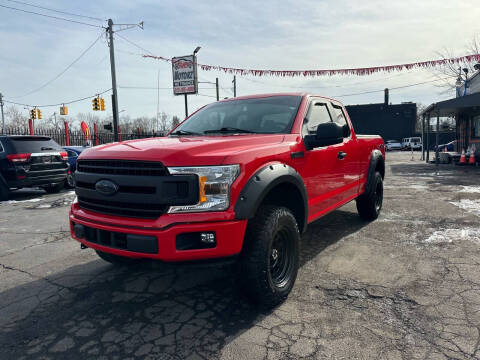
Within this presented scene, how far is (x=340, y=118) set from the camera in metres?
4.90

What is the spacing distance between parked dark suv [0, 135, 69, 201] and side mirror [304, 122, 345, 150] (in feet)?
26.3

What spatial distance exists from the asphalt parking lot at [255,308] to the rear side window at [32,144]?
15.7 feet

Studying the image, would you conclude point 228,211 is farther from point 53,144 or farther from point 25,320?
point 53,144

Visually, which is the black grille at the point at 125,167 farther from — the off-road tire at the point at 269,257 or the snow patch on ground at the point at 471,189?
the snow patch on ground at the point at 471,189

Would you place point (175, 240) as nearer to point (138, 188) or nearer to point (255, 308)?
point (138, 188)

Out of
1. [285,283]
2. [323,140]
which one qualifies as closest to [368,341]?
[285,283]

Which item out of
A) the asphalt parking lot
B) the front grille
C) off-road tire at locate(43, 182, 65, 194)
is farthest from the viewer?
off-road tire at locate(43, 182, 65, 194)

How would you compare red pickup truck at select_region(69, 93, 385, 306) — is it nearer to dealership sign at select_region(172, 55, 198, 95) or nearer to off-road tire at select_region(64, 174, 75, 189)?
off-road tire at select_region(64, 174, 75, 189)

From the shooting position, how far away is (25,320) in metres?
2.79

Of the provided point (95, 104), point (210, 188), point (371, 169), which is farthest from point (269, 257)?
point (95, 104)

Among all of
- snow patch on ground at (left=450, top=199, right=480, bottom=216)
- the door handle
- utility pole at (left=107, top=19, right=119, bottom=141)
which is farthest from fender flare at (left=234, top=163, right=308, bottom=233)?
utility pole at (left=107, top=19, right=119, bottom=141)

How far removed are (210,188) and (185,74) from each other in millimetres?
25536

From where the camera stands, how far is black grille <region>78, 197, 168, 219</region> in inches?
99.7

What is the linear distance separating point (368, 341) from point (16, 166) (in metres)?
9.06
